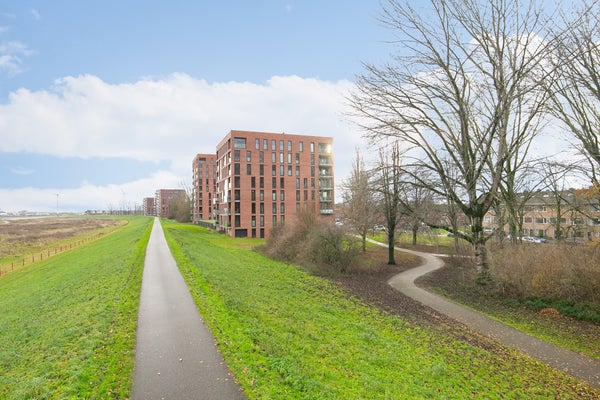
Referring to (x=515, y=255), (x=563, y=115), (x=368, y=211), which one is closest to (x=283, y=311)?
(x=515, y=255)

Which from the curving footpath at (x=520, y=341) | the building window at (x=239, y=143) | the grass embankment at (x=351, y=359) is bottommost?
the curving footpath at (x=520, y=341)

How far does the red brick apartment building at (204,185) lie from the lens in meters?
82.4

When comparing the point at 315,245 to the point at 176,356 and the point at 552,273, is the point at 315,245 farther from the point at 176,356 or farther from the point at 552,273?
the point at 176,356

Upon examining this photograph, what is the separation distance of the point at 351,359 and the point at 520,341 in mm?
6069

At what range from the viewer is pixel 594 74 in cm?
1058

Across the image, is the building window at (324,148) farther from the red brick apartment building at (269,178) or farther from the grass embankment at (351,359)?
the grass embankment at (351,359)

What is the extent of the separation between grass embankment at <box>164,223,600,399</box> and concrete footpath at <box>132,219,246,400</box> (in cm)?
31

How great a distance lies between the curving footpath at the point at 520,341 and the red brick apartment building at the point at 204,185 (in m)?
73.0

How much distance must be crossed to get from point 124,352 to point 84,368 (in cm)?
90

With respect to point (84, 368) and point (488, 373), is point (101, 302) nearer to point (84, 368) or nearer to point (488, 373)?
point (84, 368)

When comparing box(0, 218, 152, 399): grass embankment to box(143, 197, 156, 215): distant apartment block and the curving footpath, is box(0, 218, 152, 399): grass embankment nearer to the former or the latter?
the curving footpath

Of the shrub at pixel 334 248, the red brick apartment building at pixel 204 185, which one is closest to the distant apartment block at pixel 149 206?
the red brick apartment building at pixel 204 185

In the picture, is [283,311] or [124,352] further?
[283,311]

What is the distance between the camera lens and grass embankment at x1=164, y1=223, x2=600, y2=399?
6059 mm
